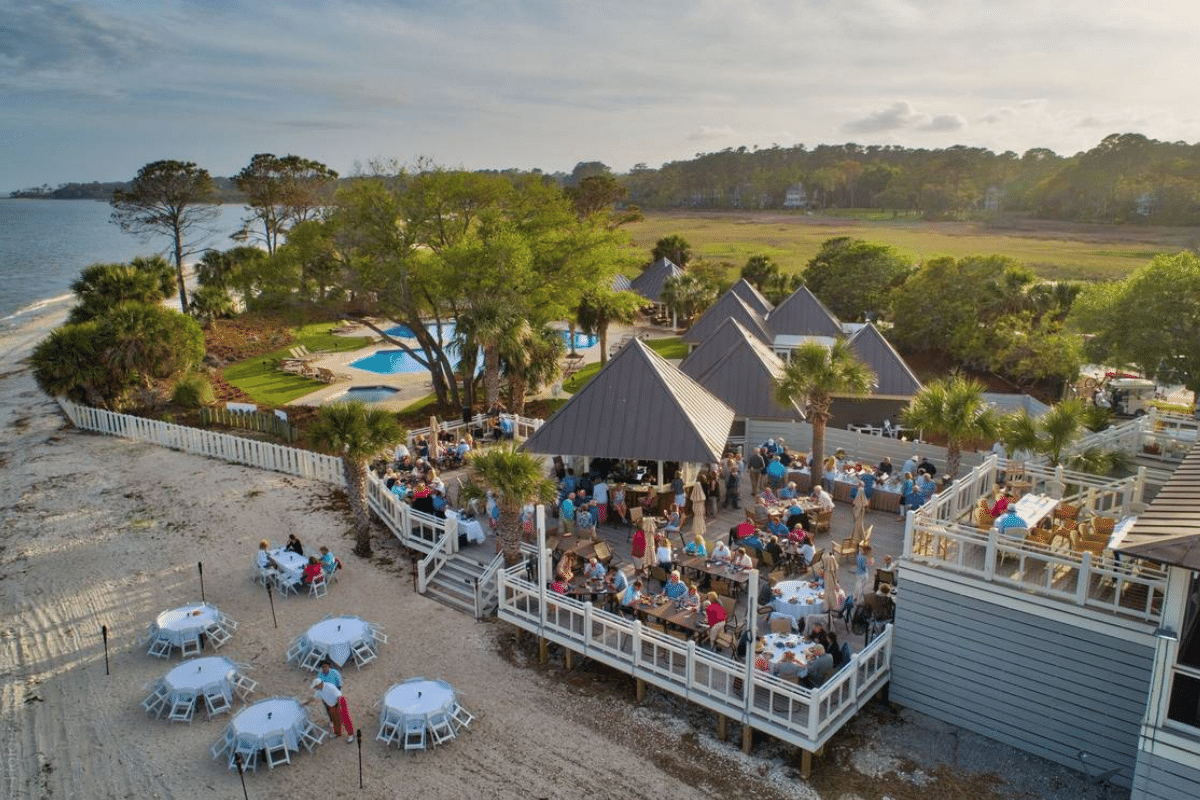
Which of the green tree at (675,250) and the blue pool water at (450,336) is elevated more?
the green tree at (675,250)

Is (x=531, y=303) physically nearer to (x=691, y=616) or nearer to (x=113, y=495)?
(x=113, y=495)

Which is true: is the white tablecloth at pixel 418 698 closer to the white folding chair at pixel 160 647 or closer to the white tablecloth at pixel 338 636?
the white tablecloth at pixel 338 636

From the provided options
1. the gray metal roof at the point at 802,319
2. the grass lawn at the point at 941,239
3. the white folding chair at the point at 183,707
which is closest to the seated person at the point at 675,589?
the white folding chair at the point at 183,707

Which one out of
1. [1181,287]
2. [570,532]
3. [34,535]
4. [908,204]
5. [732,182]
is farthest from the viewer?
[732,182]

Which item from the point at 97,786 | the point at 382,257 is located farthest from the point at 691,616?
the point at 382,257

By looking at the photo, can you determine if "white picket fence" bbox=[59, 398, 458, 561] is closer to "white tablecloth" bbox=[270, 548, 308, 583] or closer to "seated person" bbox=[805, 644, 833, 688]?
"white tablecloth" bbox=[270, 548, 308, 583]

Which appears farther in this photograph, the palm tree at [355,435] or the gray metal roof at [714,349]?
the gray metal roof at [714,349]

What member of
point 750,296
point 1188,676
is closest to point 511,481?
point 1188,676
